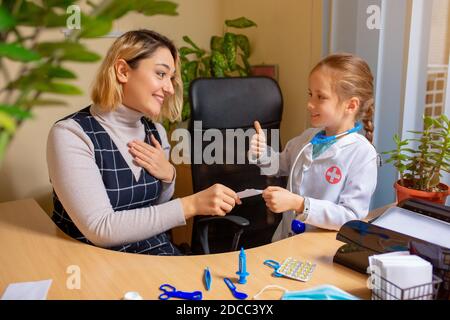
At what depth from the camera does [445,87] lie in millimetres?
1600

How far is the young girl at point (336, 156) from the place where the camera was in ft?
3.68

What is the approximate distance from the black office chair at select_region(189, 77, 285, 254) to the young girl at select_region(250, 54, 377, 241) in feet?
0.96

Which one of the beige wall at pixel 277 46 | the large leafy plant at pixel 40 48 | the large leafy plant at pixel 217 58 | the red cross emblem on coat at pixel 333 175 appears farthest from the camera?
the large leafy plant at pixel 217 58

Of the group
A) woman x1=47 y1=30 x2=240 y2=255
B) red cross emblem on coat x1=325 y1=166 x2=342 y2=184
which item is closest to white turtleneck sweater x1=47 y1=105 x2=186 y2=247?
woman x1=47 y1=30 x2=240 y2=255

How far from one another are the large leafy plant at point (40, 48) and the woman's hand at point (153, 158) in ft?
3.09

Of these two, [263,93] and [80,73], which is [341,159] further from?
[80,73]

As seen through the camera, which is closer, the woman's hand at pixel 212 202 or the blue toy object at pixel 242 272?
the blue toy object at pixel 242 272

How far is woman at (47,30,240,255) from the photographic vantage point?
3.39ft

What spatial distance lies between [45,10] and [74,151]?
82 centimetres

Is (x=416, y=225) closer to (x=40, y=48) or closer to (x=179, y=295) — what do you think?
(x=179, y=295)

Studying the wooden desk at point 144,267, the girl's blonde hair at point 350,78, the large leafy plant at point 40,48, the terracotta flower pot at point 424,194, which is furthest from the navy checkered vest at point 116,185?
the large leafy plant at point 40,48

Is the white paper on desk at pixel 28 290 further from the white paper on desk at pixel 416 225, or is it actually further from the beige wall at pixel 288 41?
the beige wall at pixel 288 41

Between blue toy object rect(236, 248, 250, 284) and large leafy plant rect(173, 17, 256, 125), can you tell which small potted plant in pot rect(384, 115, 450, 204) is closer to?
blue toy object rect(236, 248, 250, 284)

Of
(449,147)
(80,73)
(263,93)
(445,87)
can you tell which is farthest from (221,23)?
(80,73)
